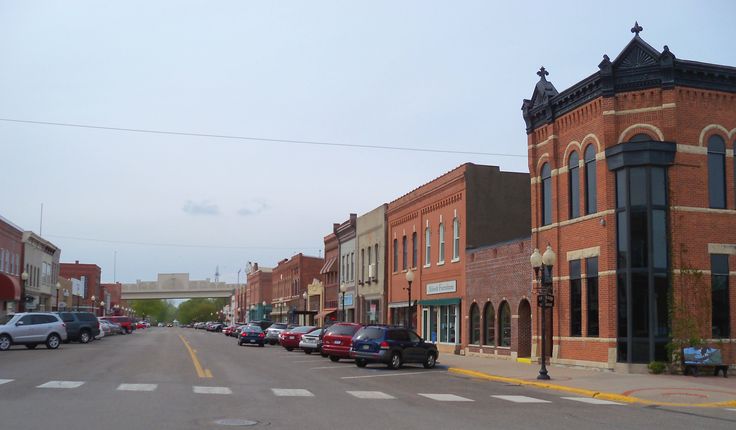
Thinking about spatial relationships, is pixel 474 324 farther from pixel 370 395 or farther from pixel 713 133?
pixel 370 395

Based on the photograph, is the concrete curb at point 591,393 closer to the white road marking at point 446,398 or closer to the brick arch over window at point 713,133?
the white road marking at point 446,398

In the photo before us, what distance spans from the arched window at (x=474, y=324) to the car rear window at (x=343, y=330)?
305 inches

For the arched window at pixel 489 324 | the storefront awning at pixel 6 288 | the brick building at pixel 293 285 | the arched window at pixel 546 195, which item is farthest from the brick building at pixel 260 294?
the arched window at pixel 546 195

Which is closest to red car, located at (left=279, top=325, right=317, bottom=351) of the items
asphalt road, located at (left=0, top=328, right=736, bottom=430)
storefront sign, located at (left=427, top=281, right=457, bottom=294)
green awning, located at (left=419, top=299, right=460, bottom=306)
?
green awning, located at (left=419, top=299, right=460, bottom=306)

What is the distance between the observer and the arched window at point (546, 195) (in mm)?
32469

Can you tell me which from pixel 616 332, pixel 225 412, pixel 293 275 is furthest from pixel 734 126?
pixel 293 275

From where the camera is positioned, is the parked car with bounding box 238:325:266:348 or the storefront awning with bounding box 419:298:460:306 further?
the parked car with bounding box 238:325:266:348

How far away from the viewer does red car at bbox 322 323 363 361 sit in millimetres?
32688

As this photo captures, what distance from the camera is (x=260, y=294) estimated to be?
117 m

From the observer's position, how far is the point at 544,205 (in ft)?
108

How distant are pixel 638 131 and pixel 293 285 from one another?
66384 millimetres

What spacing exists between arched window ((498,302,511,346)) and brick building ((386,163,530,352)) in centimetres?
391

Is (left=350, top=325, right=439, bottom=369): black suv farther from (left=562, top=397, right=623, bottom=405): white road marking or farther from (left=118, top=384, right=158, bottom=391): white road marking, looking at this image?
(left=118, top=384, right=158, bottom=391): white road marking

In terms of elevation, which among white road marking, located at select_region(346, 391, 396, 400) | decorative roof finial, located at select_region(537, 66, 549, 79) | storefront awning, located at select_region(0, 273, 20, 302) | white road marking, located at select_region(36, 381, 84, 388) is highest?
decorative roof finial, located at select_region(537, 66, 549, 79)
